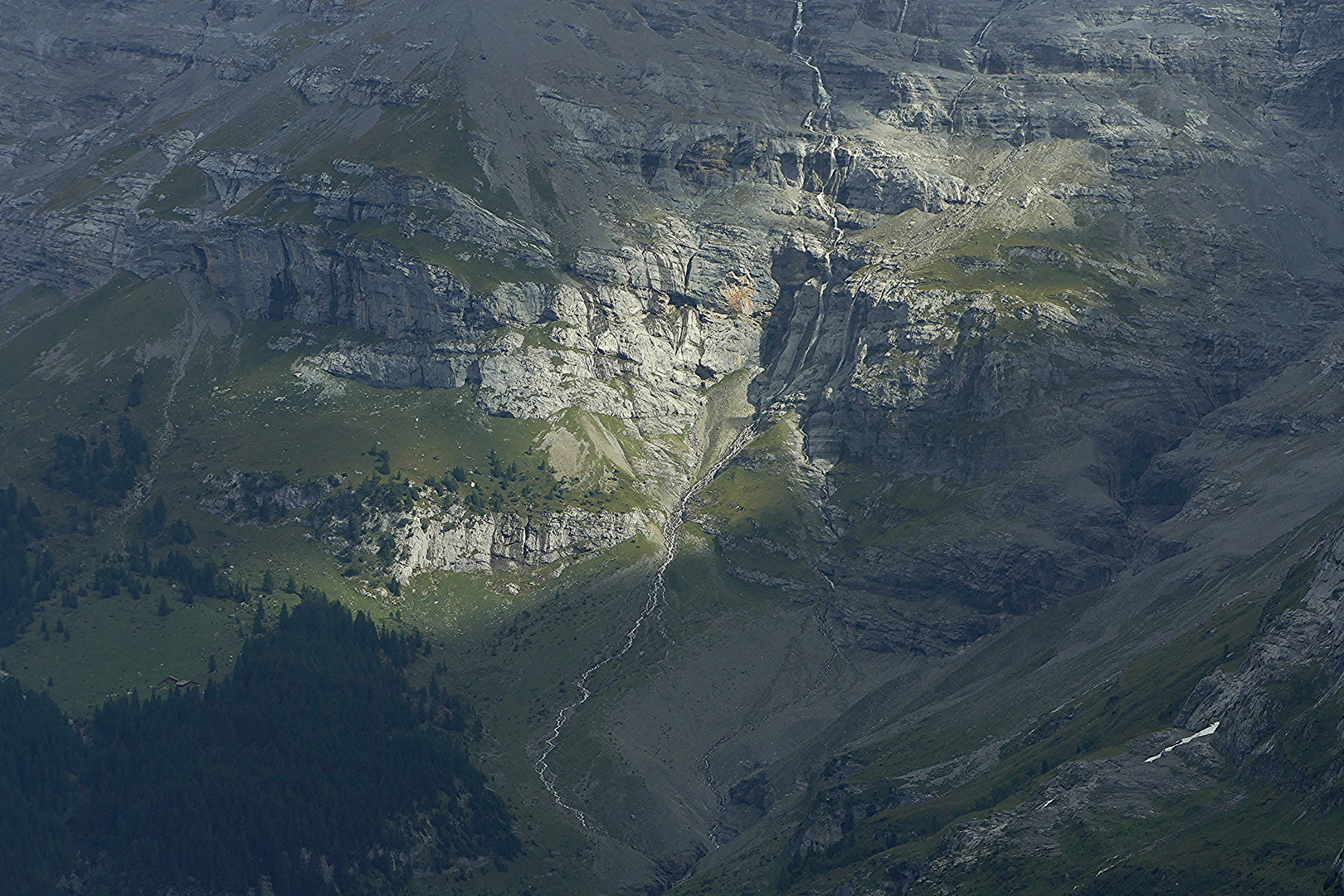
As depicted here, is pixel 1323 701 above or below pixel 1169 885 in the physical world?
above

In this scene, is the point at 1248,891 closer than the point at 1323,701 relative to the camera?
Yes

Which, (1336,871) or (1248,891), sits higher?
(1336,871)

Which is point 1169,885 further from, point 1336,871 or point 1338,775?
point 1336,871

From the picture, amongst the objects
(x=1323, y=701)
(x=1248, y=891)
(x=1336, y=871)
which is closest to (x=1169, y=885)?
(x=1248, y=891)

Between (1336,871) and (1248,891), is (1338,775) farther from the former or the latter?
(1336,871)

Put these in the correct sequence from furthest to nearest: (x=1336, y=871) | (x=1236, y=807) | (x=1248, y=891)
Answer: (x=1236, y=807)
(x=1248, y=891)
(x=1336, y=871)

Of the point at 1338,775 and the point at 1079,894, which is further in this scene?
the point at 1079,894

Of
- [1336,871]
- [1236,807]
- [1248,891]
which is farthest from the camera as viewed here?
[1236,807]

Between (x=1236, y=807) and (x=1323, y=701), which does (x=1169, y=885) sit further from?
(x=1323, y=701)

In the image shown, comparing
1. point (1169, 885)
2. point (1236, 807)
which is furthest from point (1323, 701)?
point (1169, 885)
